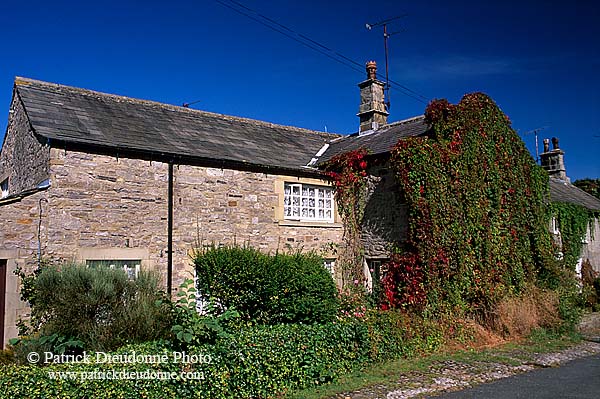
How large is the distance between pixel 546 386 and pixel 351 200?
832 centimetres

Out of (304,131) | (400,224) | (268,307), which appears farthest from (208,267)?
(304,131)

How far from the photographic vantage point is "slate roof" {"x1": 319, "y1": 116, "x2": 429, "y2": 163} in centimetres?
1591

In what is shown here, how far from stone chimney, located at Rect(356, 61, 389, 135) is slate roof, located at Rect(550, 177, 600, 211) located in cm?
806

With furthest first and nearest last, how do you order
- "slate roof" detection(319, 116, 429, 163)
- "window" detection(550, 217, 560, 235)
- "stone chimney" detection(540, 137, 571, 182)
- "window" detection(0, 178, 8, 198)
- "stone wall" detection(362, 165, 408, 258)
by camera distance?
"stone chimney" detection(540, 137, 571, 182) → "window" detection(550, 217, 560, 235) → "slate roof" detection(319, 116, 429, 163) → "window" detection(0, 178, 8, 198) → "stone wall" detection(362, 165, 408, 258)

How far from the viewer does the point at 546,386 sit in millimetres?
9008

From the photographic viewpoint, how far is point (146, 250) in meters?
12.2

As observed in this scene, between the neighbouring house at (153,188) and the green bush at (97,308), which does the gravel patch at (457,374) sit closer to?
the green bush at (97,308)

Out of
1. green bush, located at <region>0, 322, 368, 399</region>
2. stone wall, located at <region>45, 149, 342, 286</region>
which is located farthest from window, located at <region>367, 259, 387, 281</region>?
green bush, located at <region>0, 322, 368, 399</region>

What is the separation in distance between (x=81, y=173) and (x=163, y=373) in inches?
233

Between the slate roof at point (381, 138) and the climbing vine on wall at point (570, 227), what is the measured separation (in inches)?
276

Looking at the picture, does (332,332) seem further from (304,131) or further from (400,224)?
(304,131)

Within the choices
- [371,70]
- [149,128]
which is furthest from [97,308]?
[371,70]

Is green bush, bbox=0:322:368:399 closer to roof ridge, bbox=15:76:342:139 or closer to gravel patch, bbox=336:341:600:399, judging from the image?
gravel patch, bbox=336:341:600:399

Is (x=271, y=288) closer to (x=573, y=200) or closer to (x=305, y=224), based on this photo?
(x=305, y=224)
